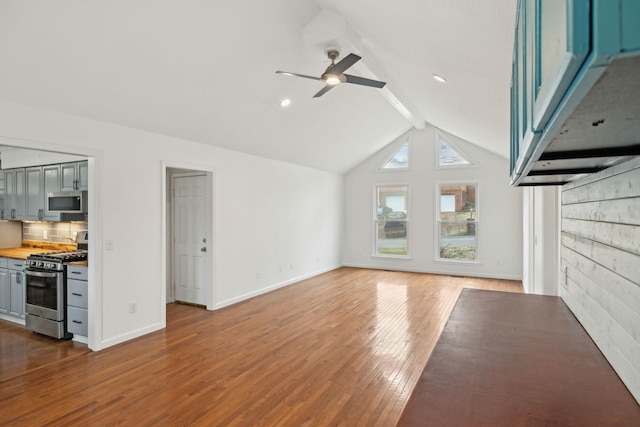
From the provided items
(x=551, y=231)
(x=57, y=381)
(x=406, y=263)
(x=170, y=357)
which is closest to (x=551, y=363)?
(x=551, y=231)

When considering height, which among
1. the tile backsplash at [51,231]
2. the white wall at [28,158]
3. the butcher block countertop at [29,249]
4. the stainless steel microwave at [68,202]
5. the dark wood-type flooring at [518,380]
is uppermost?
the white wall at [28,158]

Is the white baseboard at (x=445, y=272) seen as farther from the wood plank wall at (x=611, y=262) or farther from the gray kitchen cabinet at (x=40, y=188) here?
the gray kitchen cabinet at (x=40, y=188)

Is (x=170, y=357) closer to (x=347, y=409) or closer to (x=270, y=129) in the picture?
(x=347, y=409)

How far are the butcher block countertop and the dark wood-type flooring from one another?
17.5ft

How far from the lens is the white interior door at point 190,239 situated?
551 cm

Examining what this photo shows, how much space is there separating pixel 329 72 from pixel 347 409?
2846 millimetres

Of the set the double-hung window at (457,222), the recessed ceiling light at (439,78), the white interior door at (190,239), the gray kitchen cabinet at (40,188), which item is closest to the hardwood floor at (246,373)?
the white interior door at (190,239)

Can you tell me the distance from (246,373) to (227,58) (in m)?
3.03

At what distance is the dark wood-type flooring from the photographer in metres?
1.08

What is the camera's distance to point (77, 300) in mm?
4000

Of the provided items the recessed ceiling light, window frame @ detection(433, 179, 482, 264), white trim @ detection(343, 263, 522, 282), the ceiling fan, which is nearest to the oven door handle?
the ceiling fan

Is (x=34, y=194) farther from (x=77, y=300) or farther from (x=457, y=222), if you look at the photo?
(x=457, y=222)

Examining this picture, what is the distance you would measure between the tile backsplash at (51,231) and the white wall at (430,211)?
585cm

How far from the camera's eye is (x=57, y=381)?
3.10 m
